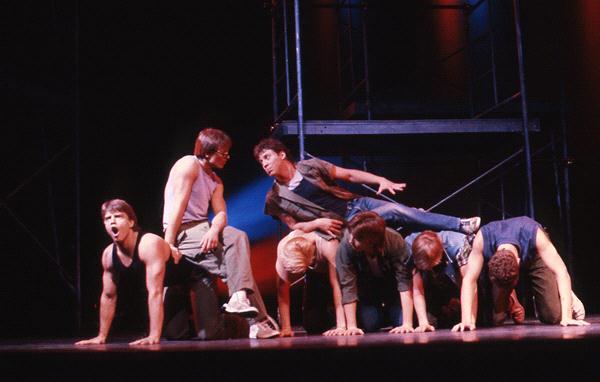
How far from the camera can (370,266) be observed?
15.5ft

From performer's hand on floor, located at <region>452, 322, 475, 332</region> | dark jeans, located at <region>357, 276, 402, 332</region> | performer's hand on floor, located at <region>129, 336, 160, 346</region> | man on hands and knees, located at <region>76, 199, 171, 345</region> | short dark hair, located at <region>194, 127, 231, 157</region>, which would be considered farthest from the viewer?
dark jeans, located at <region>357, 276, 402, 332</region>

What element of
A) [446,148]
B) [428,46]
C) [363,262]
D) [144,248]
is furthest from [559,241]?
A: [144,248]

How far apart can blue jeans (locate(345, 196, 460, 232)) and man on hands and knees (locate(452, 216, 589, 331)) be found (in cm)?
30

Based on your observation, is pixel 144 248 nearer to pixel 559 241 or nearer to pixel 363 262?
pixel 363 262

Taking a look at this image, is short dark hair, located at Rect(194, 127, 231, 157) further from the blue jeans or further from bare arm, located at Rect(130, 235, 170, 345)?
the blue jeans

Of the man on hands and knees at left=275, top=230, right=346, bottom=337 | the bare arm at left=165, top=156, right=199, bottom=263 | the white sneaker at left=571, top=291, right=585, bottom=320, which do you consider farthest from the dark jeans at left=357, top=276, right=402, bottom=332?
the bare arm at left=165, top=156, right=199, bottom=263

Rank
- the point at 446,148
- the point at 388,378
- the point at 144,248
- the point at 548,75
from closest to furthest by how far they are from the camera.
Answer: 1. the point at 388,378
2. the point at 144,248
3. the point at 446,148
4. the point at 548,75

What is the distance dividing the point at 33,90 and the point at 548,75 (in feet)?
16.2

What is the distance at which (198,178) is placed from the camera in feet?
15.5

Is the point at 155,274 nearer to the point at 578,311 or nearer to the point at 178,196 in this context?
the point at 178,196

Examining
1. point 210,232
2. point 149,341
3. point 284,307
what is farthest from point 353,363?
point 210,232

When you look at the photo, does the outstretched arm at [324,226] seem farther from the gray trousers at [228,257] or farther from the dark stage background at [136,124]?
the dark stage background at [136,124]

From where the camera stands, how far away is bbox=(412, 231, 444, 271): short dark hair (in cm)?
452

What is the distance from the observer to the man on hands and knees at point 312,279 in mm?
4477
